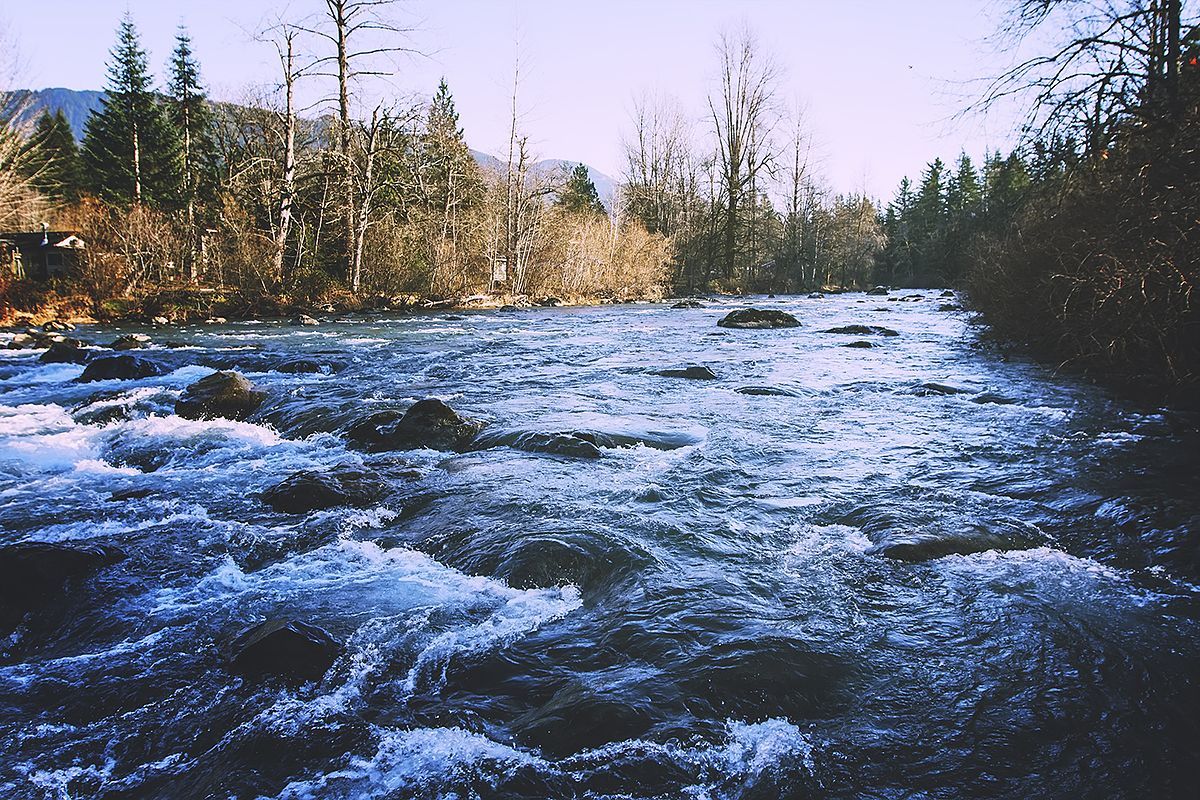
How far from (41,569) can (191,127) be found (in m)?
46.7

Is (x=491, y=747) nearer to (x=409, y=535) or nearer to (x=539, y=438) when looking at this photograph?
(x=409, y=535)

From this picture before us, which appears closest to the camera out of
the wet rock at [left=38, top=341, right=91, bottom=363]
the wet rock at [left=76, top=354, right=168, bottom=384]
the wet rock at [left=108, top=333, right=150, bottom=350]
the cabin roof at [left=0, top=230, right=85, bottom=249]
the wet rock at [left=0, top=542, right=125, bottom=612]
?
the wet rock at [left=0, top=542, right=125, bottom=612]

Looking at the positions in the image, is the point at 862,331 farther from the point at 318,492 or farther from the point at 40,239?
the point at 40,239

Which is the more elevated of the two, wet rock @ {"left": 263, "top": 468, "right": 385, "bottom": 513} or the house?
the house

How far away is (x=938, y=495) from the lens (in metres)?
5.73

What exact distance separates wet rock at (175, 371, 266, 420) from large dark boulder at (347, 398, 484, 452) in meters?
2.05

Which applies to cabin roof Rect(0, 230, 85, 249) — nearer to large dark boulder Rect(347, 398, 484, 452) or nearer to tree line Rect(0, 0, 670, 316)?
tree line Rect(0, 0, 670, 316)

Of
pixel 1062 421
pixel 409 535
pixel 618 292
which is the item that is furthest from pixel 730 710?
pixel 618 292

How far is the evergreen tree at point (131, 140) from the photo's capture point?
3847cm

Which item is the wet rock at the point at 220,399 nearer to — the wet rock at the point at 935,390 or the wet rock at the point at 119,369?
the wet rock at the point at 119,369

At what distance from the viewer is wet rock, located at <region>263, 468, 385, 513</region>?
560 centimetres

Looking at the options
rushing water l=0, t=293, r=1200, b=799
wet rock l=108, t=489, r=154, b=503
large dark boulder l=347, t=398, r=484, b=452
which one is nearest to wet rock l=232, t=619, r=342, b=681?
rushing water l=0, t=293, r=1200, b=799

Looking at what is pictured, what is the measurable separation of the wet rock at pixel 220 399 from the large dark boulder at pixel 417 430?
6.73ft

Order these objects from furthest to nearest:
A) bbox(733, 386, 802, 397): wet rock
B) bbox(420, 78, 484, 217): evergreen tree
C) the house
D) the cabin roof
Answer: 1. bbox(420, 78, 484, 217): evergreen tree
2. the cabin roof
3. the house
4. bbox(733, 386, 802, 397): wet rock
